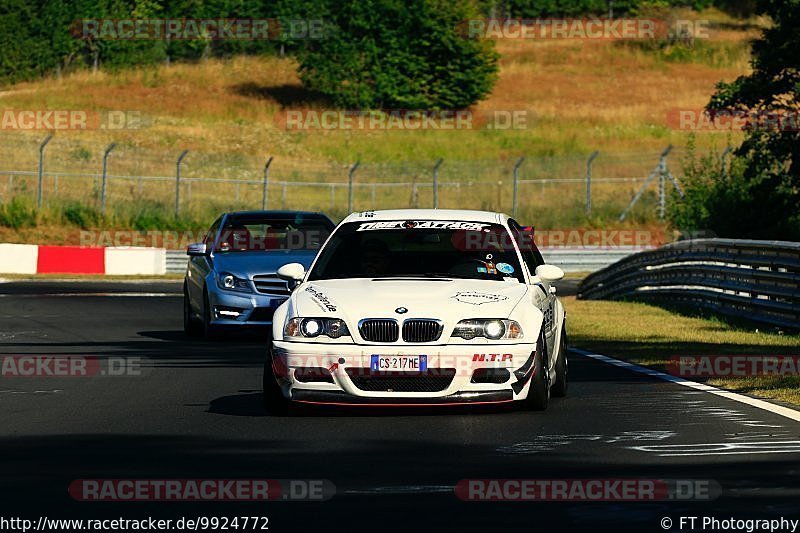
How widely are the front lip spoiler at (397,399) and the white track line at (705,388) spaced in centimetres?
195

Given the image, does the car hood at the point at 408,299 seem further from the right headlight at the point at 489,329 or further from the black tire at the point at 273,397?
the black tire at the point at 273,397

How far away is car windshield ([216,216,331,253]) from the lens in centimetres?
2147

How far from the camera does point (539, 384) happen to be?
40.5 feet

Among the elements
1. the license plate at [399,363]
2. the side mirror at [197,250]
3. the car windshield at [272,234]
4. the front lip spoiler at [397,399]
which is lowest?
the front lip spoiler at [397,399]

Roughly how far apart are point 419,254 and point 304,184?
141 ft

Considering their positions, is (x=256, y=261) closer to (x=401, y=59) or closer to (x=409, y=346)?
(x=409, y=346)

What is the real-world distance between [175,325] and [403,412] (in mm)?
12171

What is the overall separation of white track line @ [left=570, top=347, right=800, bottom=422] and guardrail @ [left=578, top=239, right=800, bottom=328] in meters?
3.65

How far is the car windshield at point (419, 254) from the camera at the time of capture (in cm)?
1325

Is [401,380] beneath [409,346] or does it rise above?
beneath

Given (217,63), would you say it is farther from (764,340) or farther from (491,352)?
(491,352)

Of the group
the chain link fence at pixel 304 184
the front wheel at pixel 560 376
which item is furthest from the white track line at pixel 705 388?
the chain link fence at pixel 304 184

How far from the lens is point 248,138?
3194 inches

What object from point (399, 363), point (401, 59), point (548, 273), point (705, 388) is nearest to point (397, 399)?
point (399, 363)
